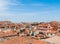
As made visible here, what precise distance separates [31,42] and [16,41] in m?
2.07

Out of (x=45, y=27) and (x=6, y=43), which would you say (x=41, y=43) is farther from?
(x=45, y=27)

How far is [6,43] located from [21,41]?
6.15 ft

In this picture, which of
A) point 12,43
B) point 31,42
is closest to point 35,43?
point 31,42

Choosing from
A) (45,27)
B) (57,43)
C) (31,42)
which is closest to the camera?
(31,42)

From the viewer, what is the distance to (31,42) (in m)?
16.8

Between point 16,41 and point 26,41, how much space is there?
132cm

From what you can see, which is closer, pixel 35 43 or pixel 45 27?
pixel 35 43

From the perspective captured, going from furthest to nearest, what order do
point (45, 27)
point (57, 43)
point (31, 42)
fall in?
point (45, 27), point (57, 43), point (31, 42)

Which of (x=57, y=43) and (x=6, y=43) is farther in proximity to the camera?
(x=57, y=43)

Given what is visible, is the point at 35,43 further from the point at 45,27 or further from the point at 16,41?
the point at 45,27

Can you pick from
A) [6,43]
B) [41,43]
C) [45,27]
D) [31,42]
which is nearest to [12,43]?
[6,43]

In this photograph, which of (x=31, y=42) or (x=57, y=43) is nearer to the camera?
(x=31, y=42)

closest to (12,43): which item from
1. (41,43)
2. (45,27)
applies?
(41,43)

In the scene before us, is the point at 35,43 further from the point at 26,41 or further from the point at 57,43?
the point at 57,43
